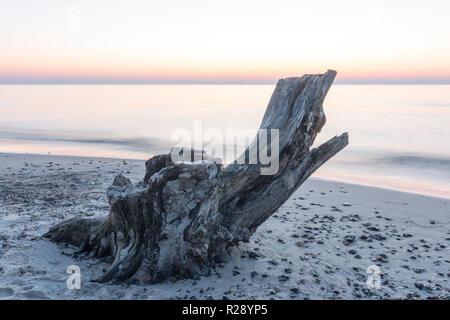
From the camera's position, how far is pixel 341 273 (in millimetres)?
6125

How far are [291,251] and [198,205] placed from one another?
227 cm

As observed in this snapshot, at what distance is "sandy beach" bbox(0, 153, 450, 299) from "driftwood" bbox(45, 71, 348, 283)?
0.28 m

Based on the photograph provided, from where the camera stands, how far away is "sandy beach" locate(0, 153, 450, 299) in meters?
5.39

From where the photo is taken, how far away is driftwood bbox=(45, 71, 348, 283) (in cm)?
547

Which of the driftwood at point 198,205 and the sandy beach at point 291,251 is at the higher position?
the driftwood at point 198,205

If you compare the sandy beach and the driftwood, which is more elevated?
the driftwood

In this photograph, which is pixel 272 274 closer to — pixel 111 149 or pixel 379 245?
pixel 379 245

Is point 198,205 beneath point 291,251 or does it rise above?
above

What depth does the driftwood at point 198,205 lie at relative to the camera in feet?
17.9

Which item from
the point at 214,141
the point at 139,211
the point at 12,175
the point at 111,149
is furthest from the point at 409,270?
the point at 214,141

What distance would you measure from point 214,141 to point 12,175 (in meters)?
16.4

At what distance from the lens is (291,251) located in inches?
272

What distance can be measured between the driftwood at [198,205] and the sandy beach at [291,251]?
275 mm

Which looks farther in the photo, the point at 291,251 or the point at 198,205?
the point at 291,251
